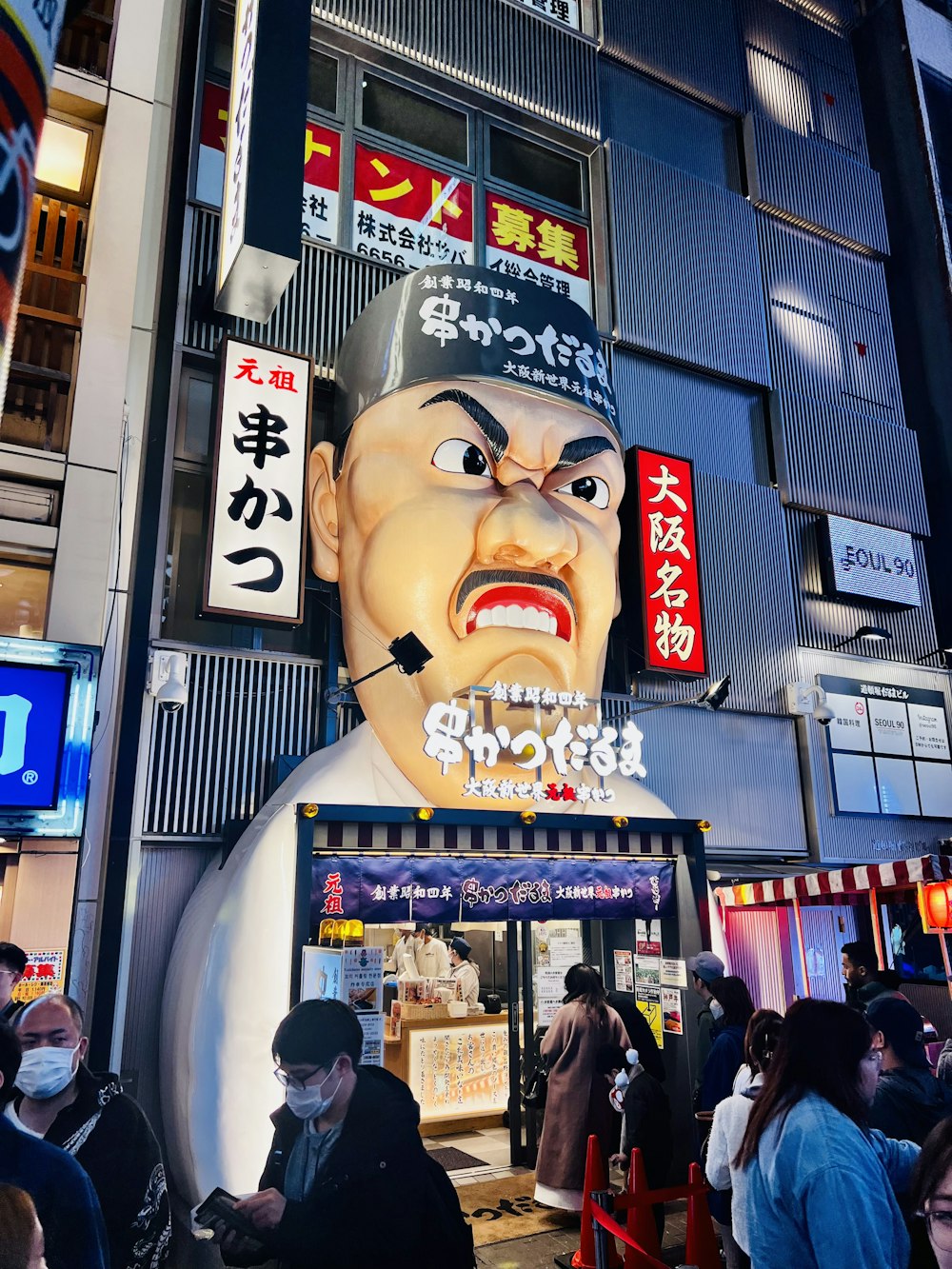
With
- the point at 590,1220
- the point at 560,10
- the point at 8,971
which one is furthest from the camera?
the point at 560,10

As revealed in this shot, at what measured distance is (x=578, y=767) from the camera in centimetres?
836

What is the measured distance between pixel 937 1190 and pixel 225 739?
24.5ft

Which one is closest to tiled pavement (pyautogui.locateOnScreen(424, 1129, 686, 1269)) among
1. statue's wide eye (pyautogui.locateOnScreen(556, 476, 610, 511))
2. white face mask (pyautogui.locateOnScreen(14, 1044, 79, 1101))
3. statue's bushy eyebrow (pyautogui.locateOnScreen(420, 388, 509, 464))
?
white face mask (pyautogui.locateOnScreen(14, 1044, 79, 1101))

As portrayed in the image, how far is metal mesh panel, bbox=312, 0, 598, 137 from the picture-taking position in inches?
456

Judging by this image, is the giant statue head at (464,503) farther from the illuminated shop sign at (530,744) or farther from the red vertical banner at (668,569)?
the red vertical banner at (668,569)

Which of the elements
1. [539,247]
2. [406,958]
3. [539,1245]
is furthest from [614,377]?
[539,1245]

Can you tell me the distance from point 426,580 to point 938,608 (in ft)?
33.1

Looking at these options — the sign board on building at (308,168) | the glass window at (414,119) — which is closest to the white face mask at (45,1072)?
the sign board on building at (308,168)

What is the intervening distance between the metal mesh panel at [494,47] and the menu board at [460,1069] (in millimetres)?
12029

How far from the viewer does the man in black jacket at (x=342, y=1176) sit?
2.57 meters

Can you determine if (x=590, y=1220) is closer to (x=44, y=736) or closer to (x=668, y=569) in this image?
(x=44, y=736)

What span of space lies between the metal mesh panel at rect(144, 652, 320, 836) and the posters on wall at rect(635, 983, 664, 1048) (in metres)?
4.20

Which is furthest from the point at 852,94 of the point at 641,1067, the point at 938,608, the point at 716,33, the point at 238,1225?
the point at 238,1225

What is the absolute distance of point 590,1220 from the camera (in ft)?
19.3
